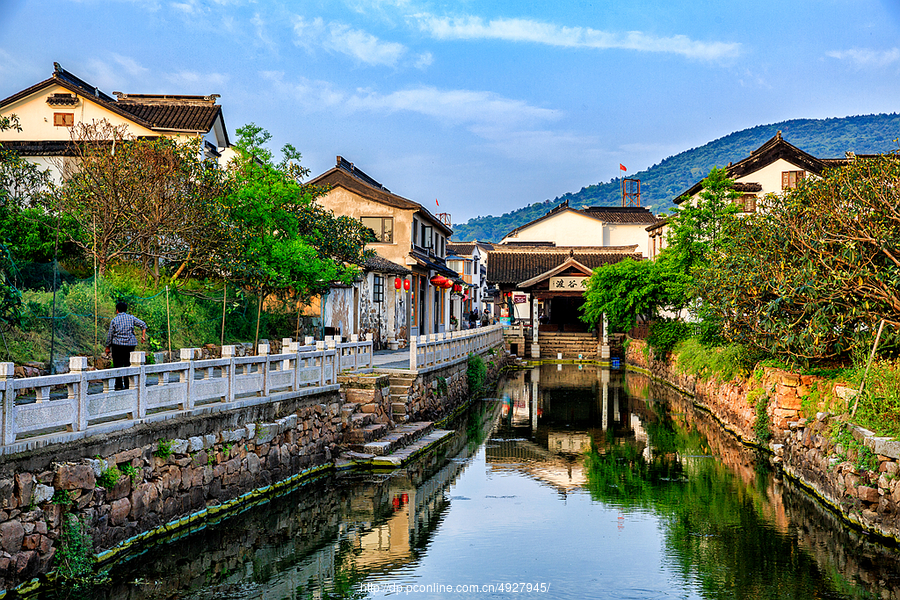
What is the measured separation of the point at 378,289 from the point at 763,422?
16197 mm

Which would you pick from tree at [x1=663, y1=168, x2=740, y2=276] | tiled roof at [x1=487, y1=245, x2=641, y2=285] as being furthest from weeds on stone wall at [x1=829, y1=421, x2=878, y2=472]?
tiled roof at [x1=487, y1=245, x2=641, y2=285]

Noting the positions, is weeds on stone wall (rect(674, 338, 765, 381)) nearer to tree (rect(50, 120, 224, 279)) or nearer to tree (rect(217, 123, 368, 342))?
tree (rect(217, 123, 368, 342))

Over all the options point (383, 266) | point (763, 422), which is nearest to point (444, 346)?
point (383, 266)

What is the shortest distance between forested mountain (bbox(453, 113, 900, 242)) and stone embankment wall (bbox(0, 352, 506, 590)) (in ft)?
426

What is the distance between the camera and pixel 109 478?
28.7 feet

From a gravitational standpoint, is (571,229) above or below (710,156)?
below

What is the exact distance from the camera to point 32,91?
29719mm

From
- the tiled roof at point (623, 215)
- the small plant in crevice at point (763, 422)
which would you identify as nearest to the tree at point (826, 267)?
the small plant in crevice at point (763, 422)

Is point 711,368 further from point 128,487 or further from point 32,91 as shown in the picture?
point 32,91

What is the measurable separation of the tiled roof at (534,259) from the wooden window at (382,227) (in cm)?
1705

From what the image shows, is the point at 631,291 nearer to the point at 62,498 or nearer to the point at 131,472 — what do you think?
the point at 131,472

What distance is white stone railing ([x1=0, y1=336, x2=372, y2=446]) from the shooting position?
7.81 meters

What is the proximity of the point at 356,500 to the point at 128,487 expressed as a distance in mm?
4691

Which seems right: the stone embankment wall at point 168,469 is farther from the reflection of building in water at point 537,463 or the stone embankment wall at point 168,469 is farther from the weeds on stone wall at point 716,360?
the weeds on stone wall at point 716,360
